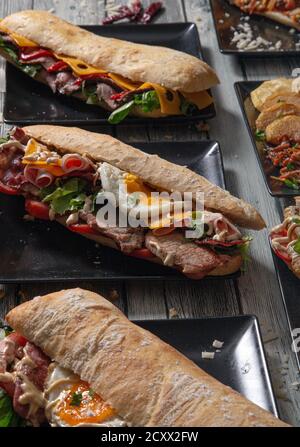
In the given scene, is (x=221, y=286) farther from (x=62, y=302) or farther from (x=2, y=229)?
(x=2, y=229)

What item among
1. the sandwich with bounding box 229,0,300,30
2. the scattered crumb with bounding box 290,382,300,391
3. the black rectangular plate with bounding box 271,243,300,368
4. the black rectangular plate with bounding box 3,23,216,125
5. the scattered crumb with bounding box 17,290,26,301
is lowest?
the scattered crumb with bounding box 17,290,26,301

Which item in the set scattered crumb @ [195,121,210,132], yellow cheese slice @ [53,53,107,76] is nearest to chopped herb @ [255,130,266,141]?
scattered crumb @ [195,121,210,132]

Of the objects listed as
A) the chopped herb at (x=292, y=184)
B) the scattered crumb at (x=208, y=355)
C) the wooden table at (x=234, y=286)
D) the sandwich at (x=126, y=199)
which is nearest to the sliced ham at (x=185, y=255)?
the sandwich at (x=126, y=199)

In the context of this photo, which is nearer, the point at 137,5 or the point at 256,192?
the point at 256,192
